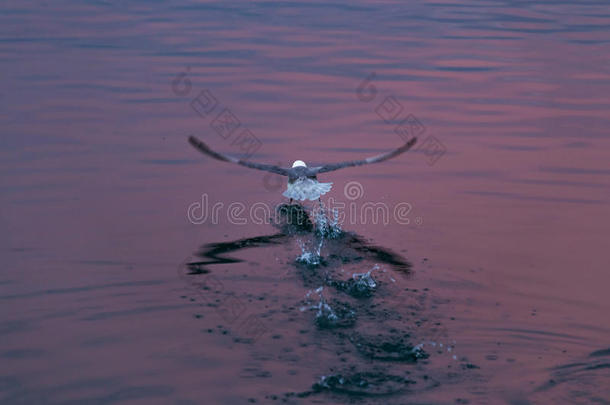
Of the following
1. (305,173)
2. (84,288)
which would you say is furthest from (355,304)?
(305,173)

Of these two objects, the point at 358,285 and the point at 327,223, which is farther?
the point at 327,223

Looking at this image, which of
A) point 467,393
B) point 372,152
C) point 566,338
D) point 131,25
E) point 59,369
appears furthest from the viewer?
point 131,25

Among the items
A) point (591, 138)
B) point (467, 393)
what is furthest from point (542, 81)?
point (467, 393)

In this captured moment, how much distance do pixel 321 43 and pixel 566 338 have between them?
65.9ft

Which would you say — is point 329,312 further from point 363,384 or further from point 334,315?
point 363,384

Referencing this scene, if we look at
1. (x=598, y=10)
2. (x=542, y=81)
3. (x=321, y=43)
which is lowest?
(x=542, y=81)

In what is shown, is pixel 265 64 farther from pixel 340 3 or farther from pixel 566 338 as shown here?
pixel 566 338

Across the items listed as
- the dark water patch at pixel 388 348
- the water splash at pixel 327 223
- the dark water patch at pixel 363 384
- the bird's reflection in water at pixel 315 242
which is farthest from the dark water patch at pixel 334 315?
the water splash at pixel 327 223

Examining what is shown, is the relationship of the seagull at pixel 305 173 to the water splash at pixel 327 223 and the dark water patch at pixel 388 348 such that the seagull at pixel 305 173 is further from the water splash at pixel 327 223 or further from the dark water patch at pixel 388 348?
the dark water patch at pixel 388 348

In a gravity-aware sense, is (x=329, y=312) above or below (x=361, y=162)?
below

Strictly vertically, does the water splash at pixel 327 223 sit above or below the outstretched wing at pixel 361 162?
below

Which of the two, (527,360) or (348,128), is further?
(348,128)

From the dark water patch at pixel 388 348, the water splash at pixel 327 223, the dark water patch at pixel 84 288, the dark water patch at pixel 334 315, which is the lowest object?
the dark water patch at pixel 388 348

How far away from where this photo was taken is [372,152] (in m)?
15.3
